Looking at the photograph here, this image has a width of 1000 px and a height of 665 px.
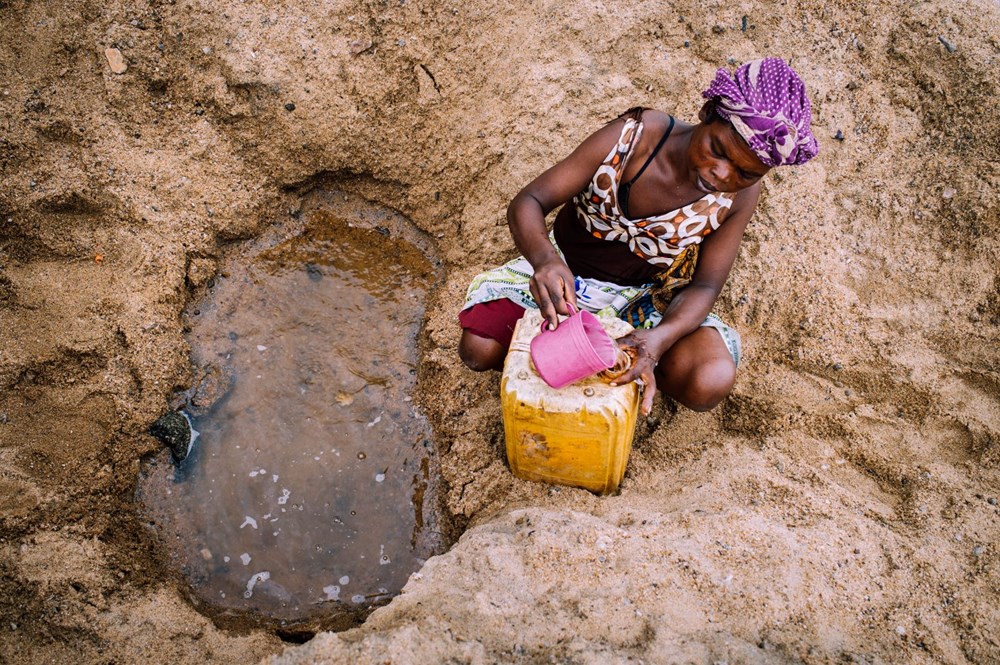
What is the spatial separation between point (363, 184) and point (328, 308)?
22.6 inches

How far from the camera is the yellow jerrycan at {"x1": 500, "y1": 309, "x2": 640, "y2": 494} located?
5.29 ft

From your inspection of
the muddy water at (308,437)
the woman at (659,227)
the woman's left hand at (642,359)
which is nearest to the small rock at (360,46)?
the muddy water at (308,437)

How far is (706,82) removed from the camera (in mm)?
2486

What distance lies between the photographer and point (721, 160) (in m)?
1.59

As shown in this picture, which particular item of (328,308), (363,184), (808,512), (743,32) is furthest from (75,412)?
(743,32)

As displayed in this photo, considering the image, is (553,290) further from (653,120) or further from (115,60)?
(115,60)

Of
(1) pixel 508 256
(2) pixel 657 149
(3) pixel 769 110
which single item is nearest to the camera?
(3) pixel 769 110

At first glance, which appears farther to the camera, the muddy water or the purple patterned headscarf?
the muddy water

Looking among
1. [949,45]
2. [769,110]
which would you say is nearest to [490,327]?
[769,110]

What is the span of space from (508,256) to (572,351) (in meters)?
1.02

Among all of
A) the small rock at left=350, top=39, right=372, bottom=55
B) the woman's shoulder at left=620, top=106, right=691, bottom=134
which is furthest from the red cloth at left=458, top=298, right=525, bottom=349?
the small rock at left=350, top=39, right=372, bottom=55

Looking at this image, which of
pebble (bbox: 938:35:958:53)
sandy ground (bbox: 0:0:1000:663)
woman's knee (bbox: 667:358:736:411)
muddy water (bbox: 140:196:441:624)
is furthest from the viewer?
pebble (bbox: 938:35:958:53)

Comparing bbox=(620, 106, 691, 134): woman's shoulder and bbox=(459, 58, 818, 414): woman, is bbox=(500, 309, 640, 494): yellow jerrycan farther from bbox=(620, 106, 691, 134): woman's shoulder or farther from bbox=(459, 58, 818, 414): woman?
bbox=(620, 106, 691, 134): woman's shoulder

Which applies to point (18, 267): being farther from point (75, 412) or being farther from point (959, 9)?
point (959, 9)
